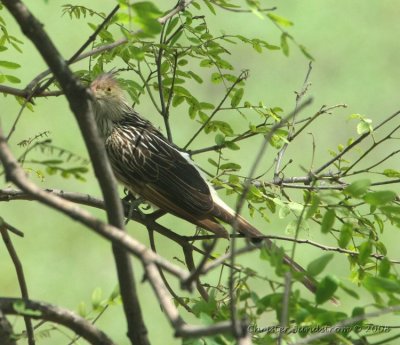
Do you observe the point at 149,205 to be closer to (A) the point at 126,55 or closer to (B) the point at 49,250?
(A) the point at 126,55

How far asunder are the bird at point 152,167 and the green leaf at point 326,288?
1.71m

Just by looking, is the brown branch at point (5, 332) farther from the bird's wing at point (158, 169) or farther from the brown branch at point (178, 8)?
the bird's wing at point (158, 169)

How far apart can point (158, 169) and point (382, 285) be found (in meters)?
2.50

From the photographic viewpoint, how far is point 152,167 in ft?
14.4

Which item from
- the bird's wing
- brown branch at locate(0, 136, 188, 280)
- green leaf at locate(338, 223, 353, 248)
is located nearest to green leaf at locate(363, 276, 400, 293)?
green leaf at locate(338, 223, 353, 248)

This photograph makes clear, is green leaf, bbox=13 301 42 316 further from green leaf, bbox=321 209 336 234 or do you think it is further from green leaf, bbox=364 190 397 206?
green leaf, bbox=364 190 397 206

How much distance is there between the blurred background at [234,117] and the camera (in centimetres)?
773

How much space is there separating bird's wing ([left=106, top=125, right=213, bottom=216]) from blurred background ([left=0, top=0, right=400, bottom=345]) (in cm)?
213

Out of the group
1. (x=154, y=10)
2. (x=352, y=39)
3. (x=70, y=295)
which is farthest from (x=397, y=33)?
(x=154, y=10)

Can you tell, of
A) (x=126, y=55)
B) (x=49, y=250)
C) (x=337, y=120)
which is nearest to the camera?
(x=126, y=55)

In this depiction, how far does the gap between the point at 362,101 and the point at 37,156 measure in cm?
377

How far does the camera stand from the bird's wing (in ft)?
13.7

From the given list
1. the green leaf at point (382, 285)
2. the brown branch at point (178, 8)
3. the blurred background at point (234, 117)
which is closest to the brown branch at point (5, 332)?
the green leaf at point (382, 285)

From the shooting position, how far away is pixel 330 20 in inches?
433
